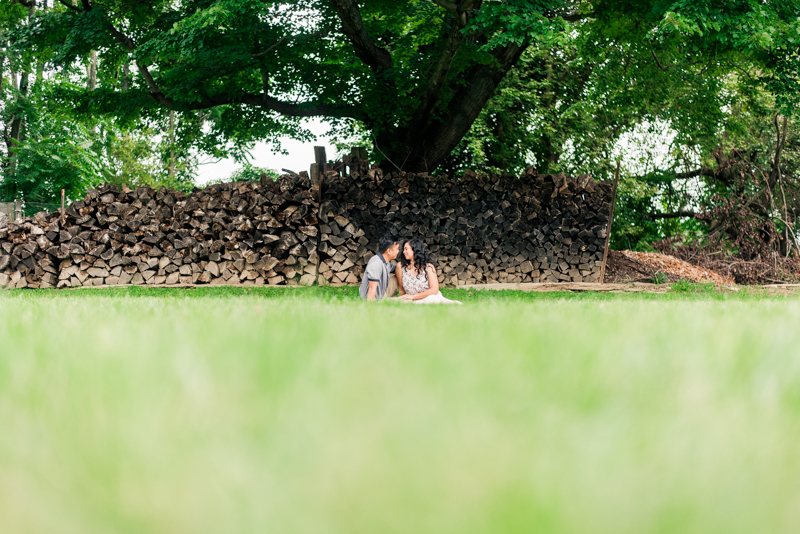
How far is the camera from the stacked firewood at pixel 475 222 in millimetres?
12438

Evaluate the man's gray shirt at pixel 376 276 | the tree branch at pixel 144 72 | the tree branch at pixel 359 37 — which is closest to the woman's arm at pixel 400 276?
the man's gray shirt at pixel 376 276

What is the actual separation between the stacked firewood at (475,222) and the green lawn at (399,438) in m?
11.0

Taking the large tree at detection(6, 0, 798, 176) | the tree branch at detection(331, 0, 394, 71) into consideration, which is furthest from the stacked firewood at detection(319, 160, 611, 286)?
the tree branch at detection(331, 0, 394, 71)

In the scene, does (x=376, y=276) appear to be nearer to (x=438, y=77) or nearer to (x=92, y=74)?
(x=438, y=77)

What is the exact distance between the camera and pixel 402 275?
7.46 metres

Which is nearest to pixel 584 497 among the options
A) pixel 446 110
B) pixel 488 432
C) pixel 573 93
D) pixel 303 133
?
pixel 488 432

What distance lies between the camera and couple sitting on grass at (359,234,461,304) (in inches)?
263

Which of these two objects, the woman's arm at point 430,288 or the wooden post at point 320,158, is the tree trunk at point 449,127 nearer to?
the wooden post at point 320,158

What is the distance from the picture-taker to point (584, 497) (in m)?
0.81

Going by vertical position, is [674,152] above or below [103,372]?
above

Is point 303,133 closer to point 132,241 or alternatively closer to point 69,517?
point 132,241

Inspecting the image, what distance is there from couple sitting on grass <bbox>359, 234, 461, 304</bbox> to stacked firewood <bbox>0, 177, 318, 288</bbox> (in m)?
5.10

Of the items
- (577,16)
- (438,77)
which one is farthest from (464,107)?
(577,16)

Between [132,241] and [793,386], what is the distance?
Answer: 13.1m
